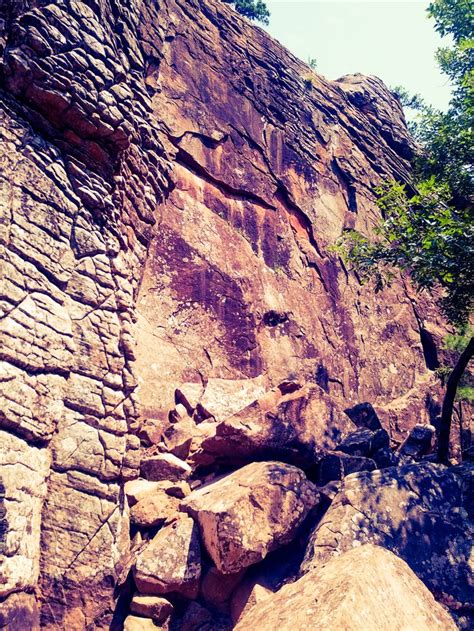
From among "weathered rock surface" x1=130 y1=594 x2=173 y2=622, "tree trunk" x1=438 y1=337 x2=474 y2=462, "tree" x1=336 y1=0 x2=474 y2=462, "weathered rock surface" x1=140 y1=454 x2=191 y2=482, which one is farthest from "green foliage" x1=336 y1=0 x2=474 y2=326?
"weathered rock surface" x1=130 y1=594 x2=173 y2=622

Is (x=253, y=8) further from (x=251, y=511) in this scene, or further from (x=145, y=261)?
(x=251, y=511)

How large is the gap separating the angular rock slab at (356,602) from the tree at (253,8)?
3327 cm

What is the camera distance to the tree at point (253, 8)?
29844 millimetres

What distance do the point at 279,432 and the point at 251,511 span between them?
1.71 m

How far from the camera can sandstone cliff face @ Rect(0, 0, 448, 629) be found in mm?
6090

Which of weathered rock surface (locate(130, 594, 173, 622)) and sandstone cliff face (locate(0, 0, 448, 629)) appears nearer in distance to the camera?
weathered rock surface (locate(130, 594, 173, 622))

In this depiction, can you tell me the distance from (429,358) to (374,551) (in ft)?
43.5

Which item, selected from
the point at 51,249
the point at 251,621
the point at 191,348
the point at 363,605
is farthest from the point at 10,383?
the point at 191,348

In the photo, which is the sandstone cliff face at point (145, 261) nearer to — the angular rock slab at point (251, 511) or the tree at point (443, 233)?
the angular rock slab at point (251, 511)

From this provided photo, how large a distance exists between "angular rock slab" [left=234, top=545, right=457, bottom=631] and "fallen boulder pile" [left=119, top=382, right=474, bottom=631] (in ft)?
0.05

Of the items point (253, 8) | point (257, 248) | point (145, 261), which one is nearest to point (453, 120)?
point (257, 248)

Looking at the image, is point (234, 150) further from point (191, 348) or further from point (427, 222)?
point (427, 222)

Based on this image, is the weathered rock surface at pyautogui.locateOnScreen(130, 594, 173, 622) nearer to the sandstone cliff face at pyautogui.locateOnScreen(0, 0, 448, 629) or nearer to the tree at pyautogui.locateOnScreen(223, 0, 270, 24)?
the sandstone cliff face at pyautogui.locateOnScreen(0, 0, 448, 629)

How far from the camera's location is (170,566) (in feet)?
19.7
